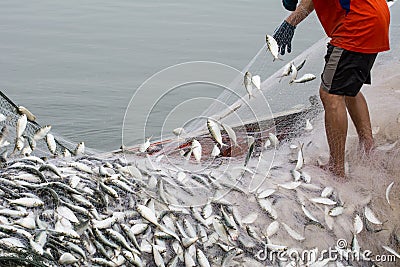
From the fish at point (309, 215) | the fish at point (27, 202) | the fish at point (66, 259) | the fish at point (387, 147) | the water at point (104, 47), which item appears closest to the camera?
the fish at point (66, 259)

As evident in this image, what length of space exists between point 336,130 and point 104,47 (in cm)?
762

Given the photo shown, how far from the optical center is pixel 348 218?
4020 mm

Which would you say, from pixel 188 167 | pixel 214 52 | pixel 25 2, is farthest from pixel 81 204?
pixel 25 2

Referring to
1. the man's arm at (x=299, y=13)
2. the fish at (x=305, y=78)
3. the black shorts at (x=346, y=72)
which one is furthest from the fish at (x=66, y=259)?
the man's arm at (x=299, y=13)

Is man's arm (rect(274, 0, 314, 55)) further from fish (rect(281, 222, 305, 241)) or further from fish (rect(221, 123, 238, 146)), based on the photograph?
fish (rect(281, 222, 305, 241))

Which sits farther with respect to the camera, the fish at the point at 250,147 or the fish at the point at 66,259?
the fish at the point at 250,147

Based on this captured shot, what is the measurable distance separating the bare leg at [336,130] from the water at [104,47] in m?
1.58

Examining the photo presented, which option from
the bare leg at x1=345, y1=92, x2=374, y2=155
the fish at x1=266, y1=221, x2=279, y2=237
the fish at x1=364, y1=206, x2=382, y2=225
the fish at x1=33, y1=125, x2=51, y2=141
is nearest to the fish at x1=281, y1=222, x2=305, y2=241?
the fish at x1=266, y1=221, x2=279, y2=237

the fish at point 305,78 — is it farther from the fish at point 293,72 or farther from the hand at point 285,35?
the hand at point 285,35

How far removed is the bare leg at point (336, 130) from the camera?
4.23 m

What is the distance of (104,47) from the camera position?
11.3m

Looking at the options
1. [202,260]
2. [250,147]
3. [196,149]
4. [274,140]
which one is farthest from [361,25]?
[202,260]

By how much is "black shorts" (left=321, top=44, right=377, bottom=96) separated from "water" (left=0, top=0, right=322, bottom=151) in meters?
1.45

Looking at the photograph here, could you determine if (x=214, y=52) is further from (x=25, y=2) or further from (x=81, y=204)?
(x=81, y=204)
